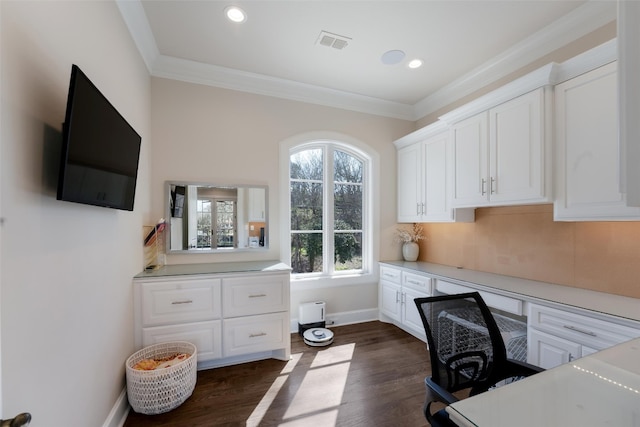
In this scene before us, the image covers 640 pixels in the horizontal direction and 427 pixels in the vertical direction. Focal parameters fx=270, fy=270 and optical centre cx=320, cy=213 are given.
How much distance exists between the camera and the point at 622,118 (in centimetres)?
60

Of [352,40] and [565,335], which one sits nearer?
[565,335]

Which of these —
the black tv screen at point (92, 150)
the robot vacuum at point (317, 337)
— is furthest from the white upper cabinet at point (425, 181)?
the black tv screen at point (92, 150)

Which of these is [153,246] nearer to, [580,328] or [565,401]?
[565,401]

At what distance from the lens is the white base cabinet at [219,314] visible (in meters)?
2.23

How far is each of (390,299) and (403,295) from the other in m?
0.27

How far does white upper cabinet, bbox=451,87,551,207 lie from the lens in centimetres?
209

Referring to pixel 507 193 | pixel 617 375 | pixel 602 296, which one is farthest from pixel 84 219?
pixel 602 296

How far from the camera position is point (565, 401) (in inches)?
31.0

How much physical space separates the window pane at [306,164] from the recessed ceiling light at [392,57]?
129 centimetres

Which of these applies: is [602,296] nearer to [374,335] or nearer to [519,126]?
[519,126]

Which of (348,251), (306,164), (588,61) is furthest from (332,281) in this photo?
(588,61)

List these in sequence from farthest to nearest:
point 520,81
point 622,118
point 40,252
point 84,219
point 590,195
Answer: point 520,81 → point 590,195 → point 84,219 → point 40,252 → point 622,118

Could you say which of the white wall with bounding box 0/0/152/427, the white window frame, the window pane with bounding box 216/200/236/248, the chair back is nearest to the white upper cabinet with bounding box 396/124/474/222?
the white window frame

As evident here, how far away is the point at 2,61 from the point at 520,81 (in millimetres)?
2993
